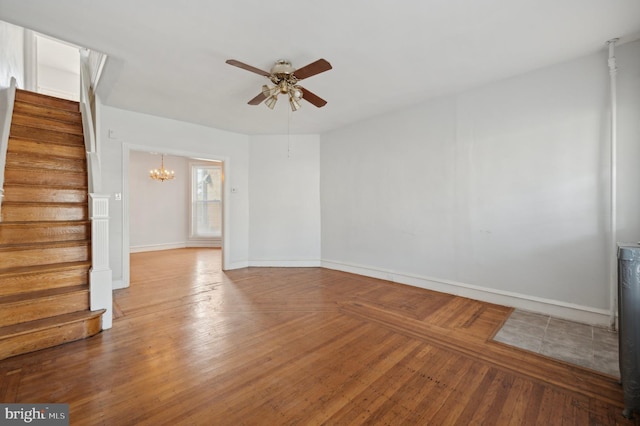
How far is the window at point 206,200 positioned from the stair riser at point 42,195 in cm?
522

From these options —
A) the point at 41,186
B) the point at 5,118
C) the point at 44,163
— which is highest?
the point at 5,118

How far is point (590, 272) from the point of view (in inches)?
111

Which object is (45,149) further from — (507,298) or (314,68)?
(507,298)

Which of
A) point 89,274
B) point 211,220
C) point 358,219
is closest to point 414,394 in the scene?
point 89,274

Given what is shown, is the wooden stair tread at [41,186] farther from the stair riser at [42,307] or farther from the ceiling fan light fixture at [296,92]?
the ceiling fan light fixture at [296,92]

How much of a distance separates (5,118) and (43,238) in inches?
65.3

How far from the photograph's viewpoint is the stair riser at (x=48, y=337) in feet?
7.08

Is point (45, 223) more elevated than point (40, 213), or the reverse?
point (40, 213)

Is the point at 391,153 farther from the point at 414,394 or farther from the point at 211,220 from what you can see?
the point at 211,220

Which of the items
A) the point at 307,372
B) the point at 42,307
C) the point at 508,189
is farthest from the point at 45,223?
the point at 508,189

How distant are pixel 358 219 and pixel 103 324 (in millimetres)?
3814

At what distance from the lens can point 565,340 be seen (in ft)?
8.14

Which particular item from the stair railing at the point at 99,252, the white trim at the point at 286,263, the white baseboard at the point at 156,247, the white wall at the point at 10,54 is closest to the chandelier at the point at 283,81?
the stair railing at the point at 99,252

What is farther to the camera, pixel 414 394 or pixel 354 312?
pixel 354 312
